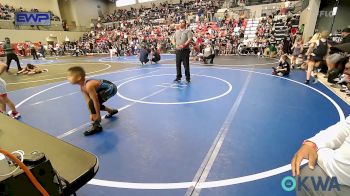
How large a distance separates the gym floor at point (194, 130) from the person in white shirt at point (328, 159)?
111cm

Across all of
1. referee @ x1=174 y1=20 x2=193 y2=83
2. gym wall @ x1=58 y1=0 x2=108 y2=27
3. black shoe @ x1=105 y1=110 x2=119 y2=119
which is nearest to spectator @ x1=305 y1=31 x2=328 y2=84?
referee @ x1=174 y1=20 x2=193 y2=83

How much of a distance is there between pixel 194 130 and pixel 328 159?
8.30 ft

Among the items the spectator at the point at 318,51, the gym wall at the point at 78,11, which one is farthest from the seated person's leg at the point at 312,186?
the gym wall at the point at 78,11

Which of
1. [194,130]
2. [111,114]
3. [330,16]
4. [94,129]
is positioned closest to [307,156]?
[194,130]

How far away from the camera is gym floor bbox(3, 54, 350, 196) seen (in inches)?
94.3

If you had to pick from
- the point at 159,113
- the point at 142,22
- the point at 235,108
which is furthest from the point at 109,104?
the point at 142,22

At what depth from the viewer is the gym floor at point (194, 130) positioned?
2.39 metres

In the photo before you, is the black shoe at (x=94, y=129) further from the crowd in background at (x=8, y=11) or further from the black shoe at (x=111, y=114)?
the crowd in background at (x=8, y=11)

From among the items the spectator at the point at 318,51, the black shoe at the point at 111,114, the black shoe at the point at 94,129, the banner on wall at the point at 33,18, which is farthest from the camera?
the banner on wall at the point at 33,18

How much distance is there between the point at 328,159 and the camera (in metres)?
1.13

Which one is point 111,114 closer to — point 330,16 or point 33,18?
point 330,16

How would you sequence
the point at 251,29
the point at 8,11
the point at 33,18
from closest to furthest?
the point at 251,29 < the point at 8,11 < the point at 33,18

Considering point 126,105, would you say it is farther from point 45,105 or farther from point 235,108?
point 235,108

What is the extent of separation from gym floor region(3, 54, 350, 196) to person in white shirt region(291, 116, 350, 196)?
1.11 m
